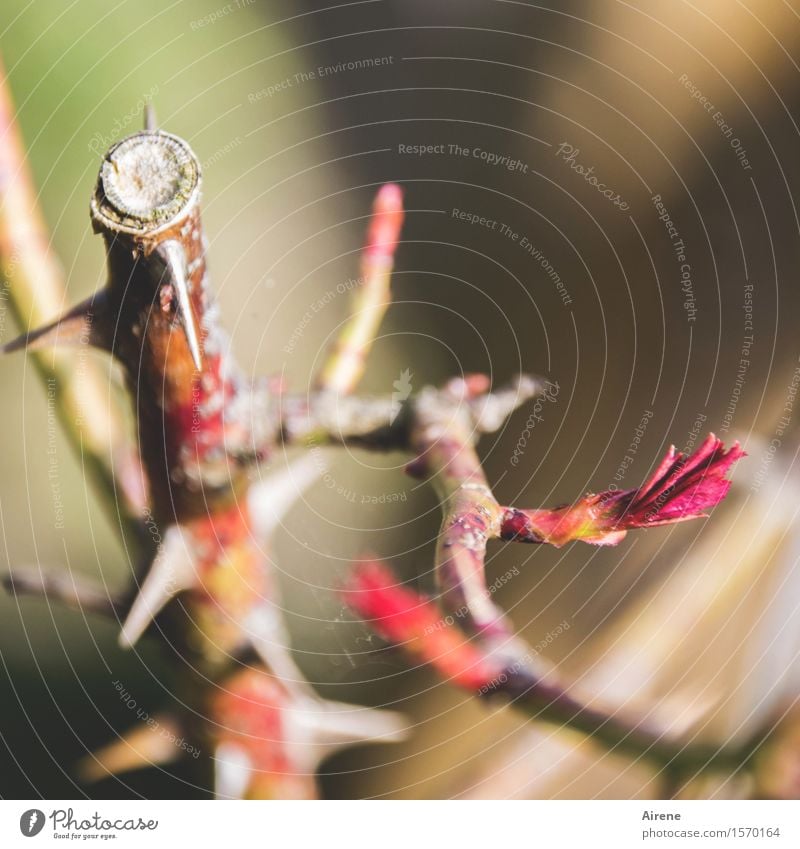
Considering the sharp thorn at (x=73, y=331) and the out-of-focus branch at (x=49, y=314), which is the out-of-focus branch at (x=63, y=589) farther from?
the sharp thorn at (x=73, y=331)

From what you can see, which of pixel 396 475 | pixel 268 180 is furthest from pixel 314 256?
pixel 396 475

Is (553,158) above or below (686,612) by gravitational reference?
above

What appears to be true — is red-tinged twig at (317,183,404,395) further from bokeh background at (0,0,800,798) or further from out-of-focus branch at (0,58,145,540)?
out-of-focus branch at (0,58,145,540)

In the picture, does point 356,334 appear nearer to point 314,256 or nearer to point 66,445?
point 314,256

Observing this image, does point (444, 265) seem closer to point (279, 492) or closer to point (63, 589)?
point (279, 492)

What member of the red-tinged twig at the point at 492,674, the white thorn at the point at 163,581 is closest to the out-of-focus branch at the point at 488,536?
the red-tinged twig at the point at 492,674

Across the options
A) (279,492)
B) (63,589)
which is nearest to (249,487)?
(279,492)
